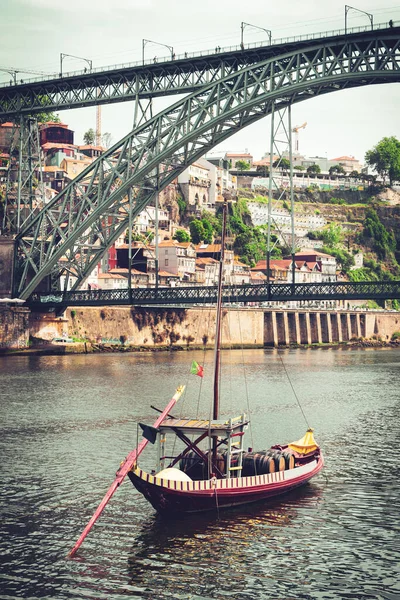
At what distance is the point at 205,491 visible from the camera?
26.1 meters

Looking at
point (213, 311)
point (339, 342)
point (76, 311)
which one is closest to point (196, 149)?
point (76, 311)

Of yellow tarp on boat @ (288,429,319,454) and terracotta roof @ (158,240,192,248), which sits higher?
terracotta roof @ (158,240,192,248)

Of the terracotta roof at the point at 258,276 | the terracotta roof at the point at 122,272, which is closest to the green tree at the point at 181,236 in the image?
the terracotta roof at the point at 258,276

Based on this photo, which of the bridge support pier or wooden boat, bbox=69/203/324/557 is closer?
wooden boat, bbox=69/203/324/557

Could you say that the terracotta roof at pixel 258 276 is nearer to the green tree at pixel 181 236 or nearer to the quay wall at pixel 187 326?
the green tree at pixel 181 236

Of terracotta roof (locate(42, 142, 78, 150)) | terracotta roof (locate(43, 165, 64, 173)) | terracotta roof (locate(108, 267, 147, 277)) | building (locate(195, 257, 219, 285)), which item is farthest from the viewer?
terracotta roof (locate(42, 142, 78, 150))

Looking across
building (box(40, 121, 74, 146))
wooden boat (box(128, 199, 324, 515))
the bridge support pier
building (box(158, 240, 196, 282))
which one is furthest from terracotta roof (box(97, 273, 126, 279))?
wooden boat (box(128, 199, 324, 515))

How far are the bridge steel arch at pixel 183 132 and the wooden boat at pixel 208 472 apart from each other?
34.7m

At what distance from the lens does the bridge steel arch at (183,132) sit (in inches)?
2357

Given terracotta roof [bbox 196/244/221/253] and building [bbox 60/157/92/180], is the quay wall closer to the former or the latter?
terracotta roof [bbox 196/244/221/253]

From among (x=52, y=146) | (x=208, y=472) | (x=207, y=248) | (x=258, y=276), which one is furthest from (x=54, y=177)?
(x=208, y=472)

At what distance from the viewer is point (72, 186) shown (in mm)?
75250

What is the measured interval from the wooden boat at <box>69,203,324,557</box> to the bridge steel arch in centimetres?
3468

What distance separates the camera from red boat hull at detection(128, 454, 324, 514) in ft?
83.4
